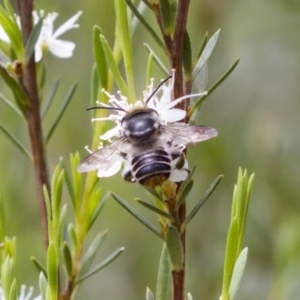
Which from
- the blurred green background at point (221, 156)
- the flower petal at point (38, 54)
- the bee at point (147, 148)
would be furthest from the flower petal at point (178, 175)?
the blurred green background at point (221, 156)

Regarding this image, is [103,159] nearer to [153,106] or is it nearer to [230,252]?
[153,106]

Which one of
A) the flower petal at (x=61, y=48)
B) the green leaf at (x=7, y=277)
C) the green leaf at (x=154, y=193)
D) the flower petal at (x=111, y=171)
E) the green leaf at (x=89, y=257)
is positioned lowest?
the green leaf at (x=89, y=257)

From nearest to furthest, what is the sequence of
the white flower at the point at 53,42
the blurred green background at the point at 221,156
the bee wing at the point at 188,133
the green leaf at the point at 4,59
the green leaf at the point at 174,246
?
the green leaf at the point at 174,246, the bee wing at the point at 188,133, the green leaf at the point at 4,59, the white flower at the point at 53,42, the blurred green background at the point at 221,156

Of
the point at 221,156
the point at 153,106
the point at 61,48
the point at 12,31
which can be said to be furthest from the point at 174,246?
the point at 221,156

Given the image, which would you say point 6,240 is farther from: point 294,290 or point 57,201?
point 294,290

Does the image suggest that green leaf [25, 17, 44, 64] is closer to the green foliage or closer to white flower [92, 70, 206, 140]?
white flower [92, 70, 206, 140]

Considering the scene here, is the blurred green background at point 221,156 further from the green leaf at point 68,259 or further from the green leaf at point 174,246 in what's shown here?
the green leaf at point 174,246
